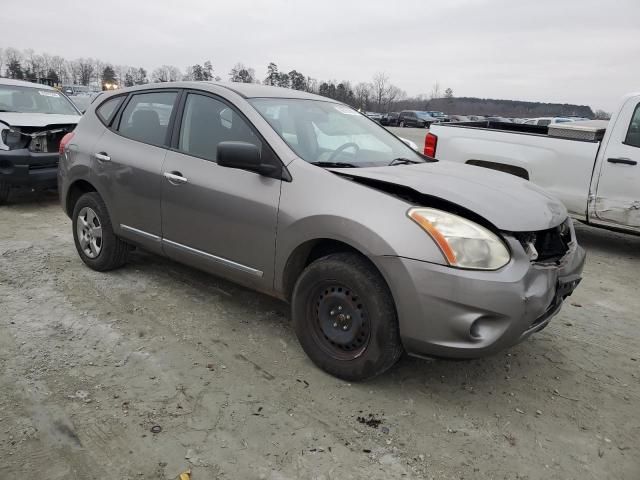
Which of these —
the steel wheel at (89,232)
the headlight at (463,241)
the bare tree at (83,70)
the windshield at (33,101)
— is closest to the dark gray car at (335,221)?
the headlight at (463,241)

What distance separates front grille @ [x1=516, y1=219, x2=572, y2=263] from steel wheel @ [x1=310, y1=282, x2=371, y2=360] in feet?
3.14

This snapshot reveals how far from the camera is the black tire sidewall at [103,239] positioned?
441cm

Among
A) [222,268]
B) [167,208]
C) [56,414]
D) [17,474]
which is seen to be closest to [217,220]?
[222,268]

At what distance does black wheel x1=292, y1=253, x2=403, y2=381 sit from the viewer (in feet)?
8.95

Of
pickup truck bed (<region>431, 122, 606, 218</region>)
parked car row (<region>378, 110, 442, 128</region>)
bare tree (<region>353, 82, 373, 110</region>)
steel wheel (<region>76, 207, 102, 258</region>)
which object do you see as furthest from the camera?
bare tree (<region>353, 82, 373, 110</region>)

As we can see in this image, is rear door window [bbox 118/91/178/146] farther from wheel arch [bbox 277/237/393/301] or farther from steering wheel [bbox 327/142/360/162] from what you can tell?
wheel arch [bbox 277/237/393/301]

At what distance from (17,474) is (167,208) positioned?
79.9 inches

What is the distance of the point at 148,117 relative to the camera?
4.16m

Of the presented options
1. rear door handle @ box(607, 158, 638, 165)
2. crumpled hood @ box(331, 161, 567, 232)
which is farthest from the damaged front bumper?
rear door handle @ box(607, 158, 638, 165)

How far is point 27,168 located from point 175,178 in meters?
4.45

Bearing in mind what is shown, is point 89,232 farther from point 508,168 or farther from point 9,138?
point 508,168

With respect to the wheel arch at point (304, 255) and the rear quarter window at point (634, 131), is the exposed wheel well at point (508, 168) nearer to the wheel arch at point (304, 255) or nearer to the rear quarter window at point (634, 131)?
the rear quarter window at point (634, 131)

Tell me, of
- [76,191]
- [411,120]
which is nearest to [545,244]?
[76,191]

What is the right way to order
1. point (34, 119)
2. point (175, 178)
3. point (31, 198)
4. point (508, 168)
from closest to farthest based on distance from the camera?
point (175, 178) → point (508, 168) → point (34, 119) → point (31, 198)
